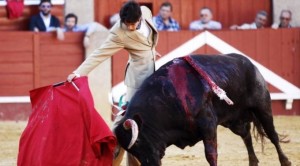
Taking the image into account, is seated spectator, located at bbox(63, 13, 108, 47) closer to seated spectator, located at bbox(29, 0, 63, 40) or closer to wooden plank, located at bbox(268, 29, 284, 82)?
seated spectator, located at bbox(29, 0, 63, 40)

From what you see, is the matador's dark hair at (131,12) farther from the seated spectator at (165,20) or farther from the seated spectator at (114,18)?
the seated spectator at (114,18)

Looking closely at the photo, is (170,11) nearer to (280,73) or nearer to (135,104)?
(280,73)

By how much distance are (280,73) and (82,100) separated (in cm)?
613

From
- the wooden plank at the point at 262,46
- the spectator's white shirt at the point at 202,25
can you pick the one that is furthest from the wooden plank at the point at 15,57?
the wooden plank at the point at 262,46

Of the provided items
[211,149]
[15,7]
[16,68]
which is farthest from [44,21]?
[211,149]

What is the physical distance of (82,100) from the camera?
646cm

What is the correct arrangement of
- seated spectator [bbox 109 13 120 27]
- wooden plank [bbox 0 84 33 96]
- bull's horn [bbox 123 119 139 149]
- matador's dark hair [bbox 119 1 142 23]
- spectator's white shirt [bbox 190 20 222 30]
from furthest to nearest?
→ 1. spectator's white shirt [bbox 190 20 222 30]
2. seated spectator [bbox 109 13 120 27]
3. wooden plank [bbox 0 84 33 96]
4. matador's dark hair [bbox 119 1 142 23]
5. bull's horn [bbox 123 119 139 149]

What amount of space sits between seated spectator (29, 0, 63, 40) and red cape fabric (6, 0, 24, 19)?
0.19 metres

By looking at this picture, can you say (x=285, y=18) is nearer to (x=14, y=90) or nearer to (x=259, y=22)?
(x=259, y=22)

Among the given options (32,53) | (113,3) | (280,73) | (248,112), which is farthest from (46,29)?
(248,112)

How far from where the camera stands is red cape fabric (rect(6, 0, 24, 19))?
463 inches

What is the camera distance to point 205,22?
12.1m

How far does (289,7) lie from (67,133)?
23.1ft

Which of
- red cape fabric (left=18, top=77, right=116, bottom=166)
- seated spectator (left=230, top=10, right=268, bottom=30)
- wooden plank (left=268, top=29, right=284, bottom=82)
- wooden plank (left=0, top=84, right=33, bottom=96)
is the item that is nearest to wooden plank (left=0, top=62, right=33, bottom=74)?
wooden plank (left=0, top=84, right=33, bottom=96)
